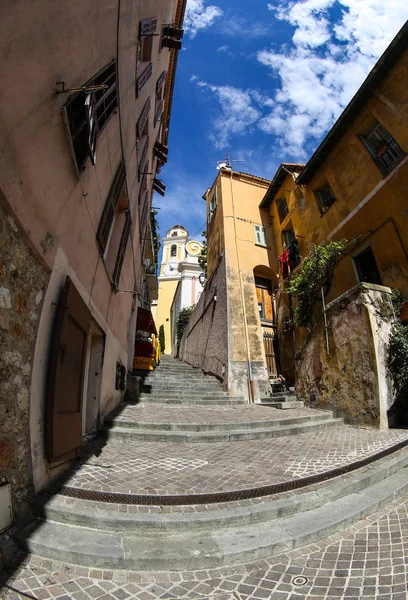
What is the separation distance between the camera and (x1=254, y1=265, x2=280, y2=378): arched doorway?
12031 mm

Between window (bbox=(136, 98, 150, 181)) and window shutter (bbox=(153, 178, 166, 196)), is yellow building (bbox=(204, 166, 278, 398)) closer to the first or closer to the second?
window shutter (bbox=(153, 178, 166, 196))

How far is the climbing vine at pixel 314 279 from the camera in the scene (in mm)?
9010

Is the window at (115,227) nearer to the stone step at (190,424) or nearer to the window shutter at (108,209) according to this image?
the window shutter at (108,209)

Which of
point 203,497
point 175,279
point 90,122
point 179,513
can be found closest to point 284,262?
point 90,122

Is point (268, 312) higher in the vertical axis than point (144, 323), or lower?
higher

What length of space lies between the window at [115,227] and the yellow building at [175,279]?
19445mm

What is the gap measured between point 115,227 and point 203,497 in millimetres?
5836

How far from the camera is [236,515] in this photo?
2.50 meters

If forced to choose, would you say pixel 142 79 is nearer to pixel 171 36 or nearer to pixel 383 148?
pixel 171 36

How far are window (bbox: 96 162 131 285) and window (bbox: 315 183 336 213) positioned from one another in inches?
304

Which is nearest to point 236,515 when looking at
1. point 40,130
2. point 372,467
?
point 372,467

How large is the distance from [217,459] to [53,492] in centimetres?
220

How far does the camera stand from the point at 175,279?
3500 cm

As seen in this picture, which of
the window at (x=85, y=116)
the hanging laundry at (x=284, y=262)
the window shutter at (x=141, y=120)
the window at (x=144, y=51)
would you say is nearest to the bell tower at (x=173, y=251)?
the hanging laundry at (x=284, y=262)
